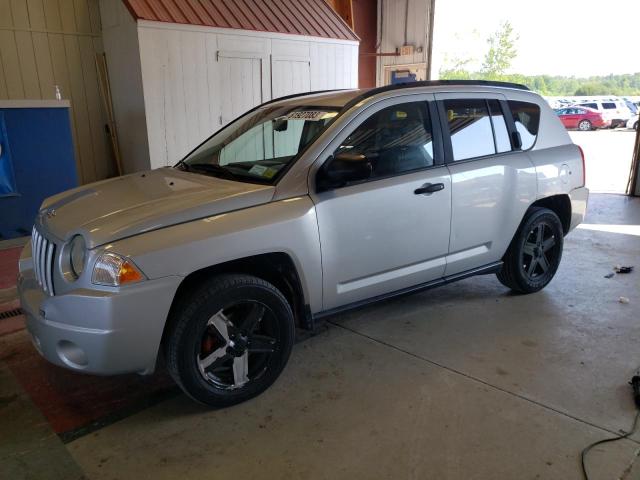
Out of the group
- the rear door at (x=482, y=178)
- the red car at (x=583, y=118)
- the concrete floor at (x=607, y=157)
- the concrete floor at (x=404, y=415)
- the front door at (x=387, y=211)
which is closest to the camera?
the concrete floor at (x=404, y=415)

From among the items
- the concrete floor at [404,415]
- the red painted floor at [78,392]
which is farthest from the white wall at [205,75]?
the concrete floor at [404,415]

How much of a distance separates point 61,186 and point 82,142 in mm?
2506

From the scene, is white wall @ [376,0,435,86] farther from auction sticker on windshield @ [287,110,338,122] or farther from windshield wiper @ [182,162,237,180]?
windshield wiper @ [182,162,237,180]

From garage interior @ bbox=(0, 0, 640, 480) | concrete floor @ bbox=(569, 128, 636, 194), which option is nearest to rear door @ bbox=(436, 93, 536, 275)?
garage interior @ bbox=(0, 0, 640, 480)

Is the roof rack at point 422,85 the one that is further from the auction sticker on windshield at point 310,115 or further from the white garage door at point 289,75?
the white garage door at point 289,75

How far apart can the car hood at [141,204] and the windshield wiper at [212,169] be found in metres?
0.09

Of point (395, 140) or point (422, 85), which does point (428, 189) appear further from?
point (422, 85)

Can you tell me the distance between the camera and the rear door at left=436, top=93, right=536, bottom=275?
3664 mm

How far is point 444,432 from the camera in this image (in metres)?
2.66

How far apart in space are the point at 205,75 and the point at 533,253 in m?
5.79

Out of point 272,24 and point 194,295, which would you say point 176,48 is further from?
point 194,295

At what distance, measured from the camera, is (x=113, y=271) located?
243cm

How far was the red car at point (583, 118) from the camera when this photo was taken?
23062 mm

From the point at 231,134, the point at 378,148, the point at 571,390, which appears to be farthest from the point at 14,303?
the point at 571,390
